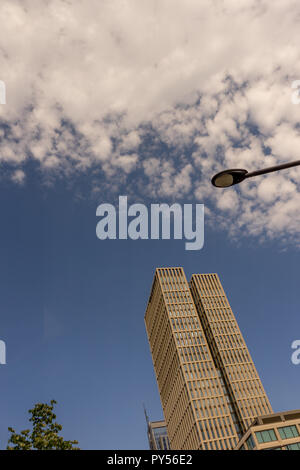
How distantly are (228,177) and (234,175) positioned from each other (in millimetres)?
149

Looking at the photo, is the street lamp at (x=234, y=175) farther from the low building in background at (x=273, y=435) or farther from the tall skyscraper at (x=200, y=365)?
the tall skyscraper at (x=200, y=365)

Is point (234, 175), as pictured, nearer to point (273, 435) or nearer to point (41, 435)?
point (41, 435)

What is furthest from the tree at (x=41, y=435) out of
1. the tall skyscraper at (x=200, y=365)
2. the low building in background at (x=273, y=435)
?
the tall skyscraper at (x=200, y=365)

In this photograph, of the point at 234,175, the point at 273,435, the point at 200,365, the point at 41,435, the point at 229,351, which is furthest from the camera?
the point at 229,351

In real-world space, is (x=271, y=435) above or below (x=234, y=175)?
above

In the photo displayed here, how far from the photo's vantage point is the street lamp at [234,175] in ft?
23.5

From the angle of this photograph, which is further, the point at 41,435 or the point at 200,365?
the point at 200,365

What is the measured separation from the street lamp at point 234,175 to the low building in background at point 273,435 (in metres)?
78.2

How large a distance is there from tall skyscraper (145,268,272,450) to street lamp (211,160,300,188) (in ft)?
341

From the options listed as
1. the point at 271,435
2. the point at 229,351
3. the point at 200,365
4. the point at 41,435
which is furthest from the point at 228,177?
the point at 229,351

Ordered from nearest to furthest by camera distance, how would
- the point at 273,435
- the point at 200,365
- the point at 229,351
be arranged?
the point at 273,435, the point at 200,365, the point at 229,351

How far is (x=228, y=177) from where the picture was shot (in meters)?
7.75

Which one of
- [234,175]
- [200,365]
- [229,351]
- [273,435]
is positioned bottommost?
[234,175]
